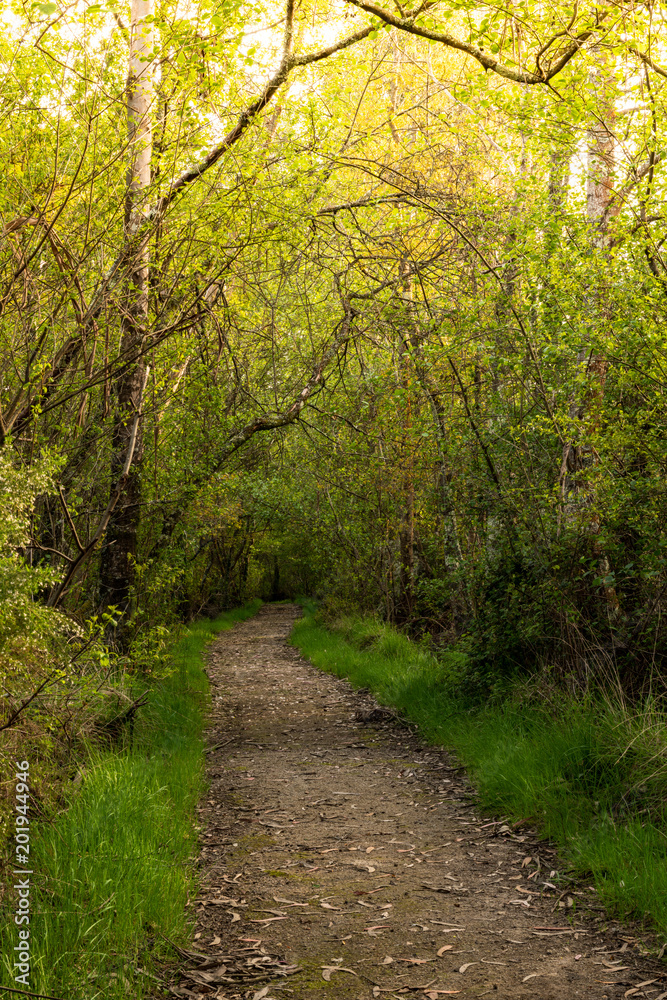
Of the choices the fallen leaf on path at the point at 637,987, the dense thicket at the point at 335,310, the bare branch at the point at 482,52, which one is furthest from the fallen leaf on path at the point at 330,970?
the bare branch at the point at 482,52

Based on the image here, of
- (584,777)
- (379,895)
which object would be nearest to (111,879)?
(379,895)

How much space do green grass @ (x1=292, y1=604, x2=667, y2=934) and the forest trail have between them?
6.8 inches

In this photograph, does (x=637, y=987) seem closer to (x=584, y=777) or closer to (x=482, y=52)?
(x=584, y=777)

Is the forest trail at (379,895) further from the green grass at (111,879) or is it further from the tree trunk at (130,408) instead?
the tree trunk at (130,408)

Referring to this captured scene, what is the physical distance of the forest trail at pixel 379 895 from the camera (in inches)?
153

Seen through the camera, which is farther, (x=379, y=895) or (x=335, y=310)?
(x=335, y=310)

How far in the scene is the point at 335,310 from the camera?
11945mm

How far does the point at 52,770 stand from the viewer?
488 cm

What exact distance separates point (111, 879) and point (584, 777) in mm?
3313

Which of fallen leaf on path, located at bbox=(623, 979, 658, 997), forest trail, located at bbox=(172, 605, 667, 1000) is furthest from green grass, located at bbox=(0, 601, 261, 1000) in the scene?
fallen leaf on path, located at bbox=(623, 979, 658, 997)

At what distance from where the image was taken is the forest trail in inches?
153

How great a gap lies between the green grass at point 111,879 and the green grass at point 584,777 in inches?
94.2

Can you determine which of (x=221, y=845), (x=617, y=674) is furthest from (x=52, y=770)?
(x=617, y=674)

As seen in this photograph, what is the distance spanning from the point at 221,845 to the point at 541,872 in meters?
2.29
